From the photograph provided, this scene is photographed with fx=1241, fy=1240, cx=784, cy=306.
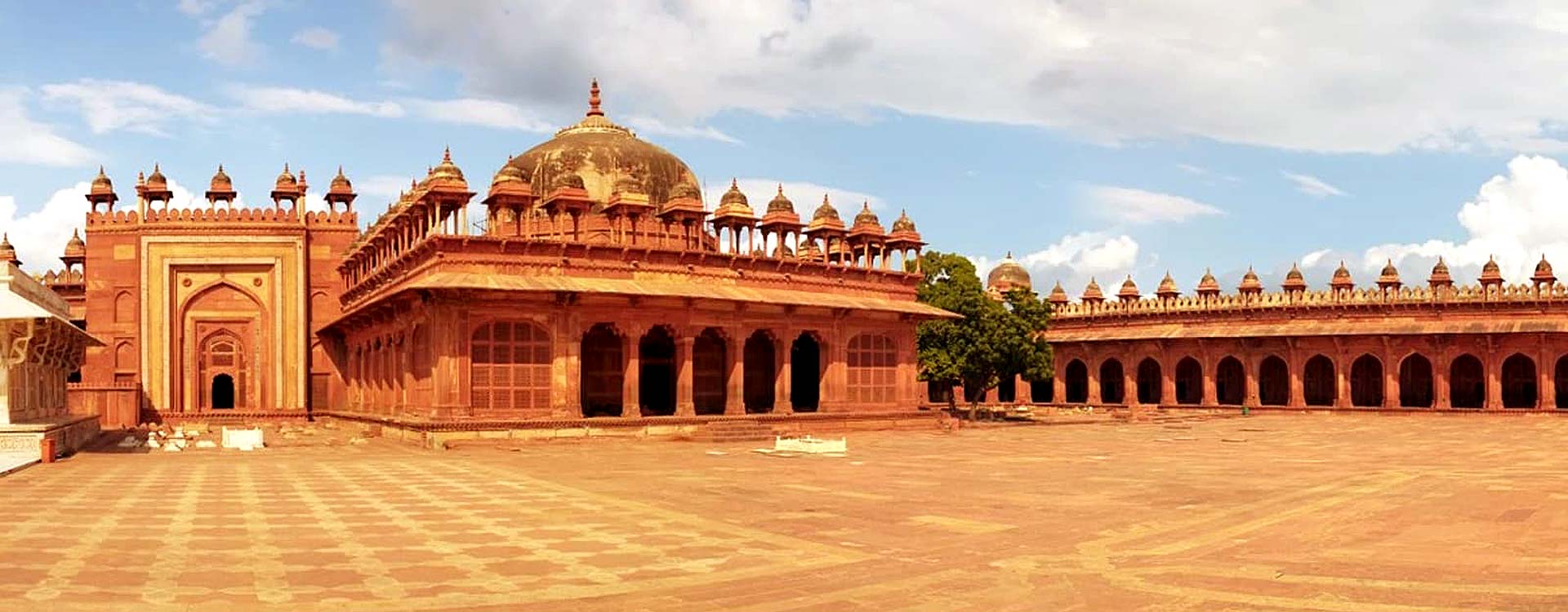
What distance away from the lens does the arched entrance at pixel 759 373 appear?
36406 mm

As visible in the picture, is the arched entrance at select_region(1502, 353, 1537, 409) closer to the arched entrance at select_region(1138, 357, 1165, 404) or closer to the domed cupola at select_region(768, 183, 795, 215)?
the arched entrance at select_region(1138, 357, 1165, 404)

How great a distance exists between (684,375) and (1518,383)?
38319mm

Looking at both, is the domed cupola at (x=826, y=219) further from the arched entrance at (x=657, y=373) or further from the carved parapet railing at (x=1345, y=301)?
the carved parapet railing at (x=1345, y=301)

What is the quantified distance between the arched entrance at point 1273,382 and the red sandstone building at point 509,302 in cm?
2286

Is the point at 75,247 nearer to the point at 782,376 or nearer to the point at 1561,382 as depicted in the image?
the point at 782,376

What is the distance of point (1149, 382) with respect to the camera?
195ft

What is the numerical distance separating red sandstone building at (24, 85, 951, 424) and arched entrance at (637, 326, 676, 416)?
2.7 inches

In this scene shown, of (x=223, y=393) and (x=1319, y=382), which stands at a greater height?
(x=223, y=393)

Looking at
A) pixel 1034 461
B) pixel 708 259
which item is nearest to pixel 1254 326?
pixel 708 259

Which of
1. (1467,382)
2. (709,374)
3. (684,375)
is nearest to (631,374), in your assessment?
(684,375)

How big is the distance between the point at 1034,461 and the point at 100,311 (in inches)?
1283

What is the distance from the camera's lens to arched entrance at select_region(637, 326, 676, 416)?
114 ft

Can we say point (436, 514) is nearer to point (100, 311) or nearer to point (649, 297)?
point (649, 297)

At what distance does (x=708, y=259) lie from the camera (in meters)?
32.4
